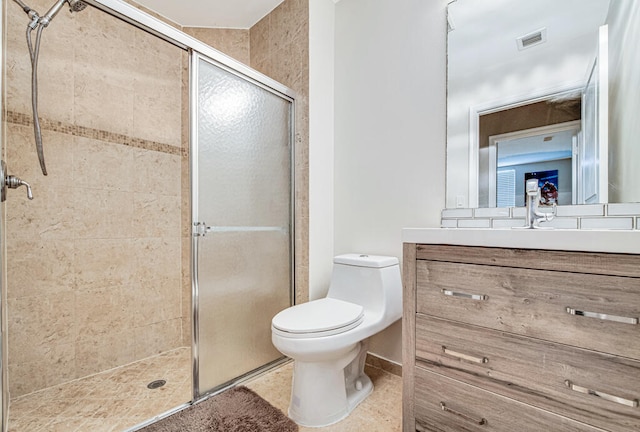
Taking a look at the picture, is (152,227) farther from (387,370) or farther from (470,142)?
(470,142)

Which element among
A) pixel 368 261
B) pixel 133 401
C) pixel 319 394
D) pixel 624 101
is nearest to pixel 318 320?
pixel 319 394

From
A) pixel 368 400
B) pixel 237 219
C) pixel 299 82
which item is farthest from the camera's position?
pixel 299 82

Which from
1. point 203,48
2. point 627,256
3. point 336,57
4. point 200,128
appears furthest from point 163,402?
point 336,57

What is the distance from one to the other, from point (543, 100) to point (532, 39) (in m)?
0.29

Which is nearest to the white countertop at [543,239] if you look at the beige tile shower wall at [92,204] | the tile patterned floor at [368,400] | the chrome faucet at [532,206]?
the chrome faucet at [532,206]

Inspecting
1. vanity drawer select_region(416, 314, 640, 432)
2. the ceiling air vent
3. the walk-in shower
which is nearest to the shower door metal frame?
the walk-in shower

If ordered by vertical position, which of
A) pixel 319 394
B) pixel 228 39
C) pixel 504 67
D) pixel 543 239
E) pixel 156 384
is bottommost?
pixel 156 384

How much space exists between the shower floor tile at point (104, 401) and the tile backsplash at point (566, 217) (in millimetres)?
1687

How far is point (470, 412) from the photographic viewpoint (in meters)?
0.96

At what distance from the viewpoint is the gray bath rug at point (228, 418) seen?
1313mm

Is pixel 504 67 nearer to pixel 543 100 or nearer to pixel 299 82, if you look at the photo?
pixel 543 100

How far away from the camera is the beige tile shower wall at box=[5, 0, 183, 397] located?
1.59 meters

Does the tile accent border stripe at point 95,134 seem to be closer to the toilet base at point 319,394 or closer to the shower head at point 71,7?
the shower head at point 71,7

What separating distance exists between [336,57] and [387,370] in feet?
6.80
